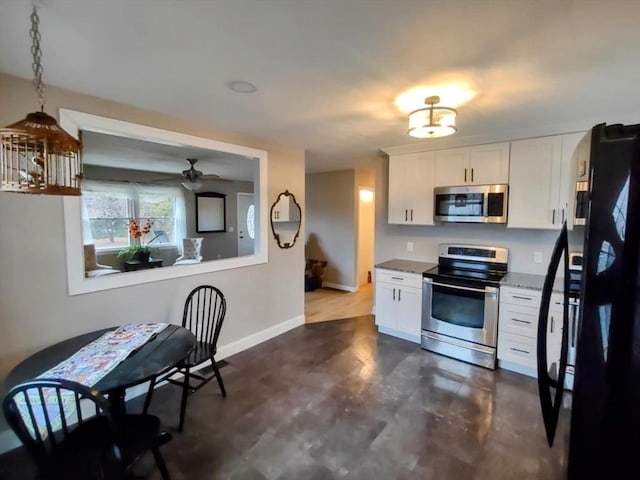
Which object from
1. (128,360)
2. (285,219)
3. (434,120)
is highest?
(434,120)

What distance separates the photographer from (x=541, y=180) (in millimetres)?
3139

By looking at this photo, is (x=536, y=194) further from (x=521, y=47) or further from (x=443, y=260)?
(x=521, y=47)

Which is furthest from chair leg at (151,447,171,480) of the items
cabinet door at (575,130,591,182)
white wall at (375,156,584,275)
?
white wall at (375,156,584,275)

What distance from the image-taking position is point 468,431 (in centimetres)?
229

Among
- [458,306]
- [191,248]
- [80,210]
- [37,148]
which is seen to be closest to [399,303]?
[458,306]

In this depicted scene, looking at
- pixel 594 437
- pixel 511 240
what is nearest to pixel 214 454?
pixel 594 437

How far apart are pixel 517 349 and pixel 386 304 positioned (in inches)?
57.3

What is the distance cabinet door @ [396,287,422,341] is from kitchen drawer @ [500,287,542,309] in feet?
2.88

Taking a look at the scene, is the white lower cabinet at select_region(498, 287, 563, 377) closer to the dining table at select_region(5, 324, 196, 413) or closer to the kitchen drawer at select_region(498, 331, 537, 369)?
the kitchen drawer at select_region(498, 331, 537, 369)

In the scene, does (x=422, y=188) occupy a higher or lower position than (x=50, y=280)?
higher

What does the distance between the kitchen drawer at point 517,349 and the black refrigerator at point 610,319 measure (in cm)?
260

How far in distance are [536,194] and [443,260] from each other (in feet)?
4.11

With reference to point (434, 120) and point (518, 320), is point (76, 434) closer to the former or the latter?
point (434, 120)

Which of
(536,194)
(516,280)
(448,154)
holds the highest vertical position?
(448,154)
